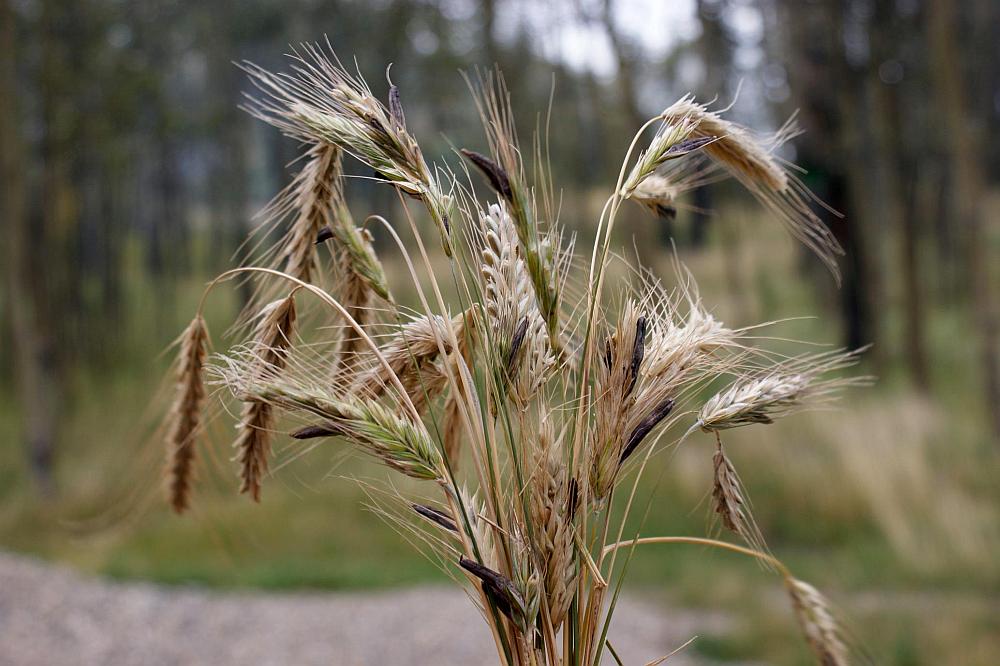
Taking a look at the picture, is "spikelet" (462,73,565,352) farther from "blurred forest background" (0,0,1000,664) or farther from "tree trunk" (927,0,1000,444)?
"tree trunk" (927,0,1000,444)

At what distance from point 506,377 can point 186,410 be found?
0.59 metres

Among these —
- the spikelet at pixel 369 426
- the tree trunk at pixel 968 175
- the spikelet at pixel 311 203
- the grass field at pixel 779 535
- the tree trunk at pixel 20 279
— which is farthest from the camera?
the tree trunk at pixel 20 279

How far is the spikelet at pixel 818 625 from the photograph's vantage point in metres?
1.37

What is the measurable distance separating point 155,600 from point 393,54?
9.39 metres

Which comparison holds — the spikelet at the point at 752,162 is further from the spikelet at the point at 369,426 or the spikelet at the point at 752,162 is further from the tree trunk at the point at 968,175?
the tree trunk at the point at 968,175

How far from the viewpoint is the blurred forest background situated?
19.3 ft

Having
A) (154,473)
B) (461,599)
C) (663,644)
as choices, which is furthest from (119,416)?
(154,473)

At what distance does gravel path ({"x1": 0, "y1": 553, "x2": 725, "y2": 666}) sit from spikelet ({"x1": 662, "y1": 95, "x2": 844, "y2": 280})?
146 inches

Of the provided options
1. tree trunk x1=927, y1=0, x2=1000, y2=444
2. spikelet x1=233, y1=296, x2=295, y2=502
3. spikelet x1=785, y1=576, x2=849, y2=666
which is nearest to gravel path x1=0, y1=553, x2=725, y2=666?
spikelet x1=785, y1=576, x2=849, y2=666

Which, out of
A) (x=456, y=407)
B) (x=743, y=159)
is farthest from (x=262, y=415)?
(x=743, y=159)

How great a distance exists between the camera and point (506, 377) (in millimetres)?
1150

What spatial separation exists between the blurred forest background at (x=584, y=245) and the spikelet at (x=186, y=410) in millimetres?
75

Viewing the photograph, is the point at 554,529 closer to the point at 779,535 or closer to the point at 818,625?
the point at 818,625

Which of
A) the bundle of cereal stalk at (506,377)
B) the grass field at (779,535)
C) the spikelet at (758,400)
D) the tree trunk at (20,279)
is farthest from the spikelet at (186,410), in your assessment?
the tree trunk at (20,279)
